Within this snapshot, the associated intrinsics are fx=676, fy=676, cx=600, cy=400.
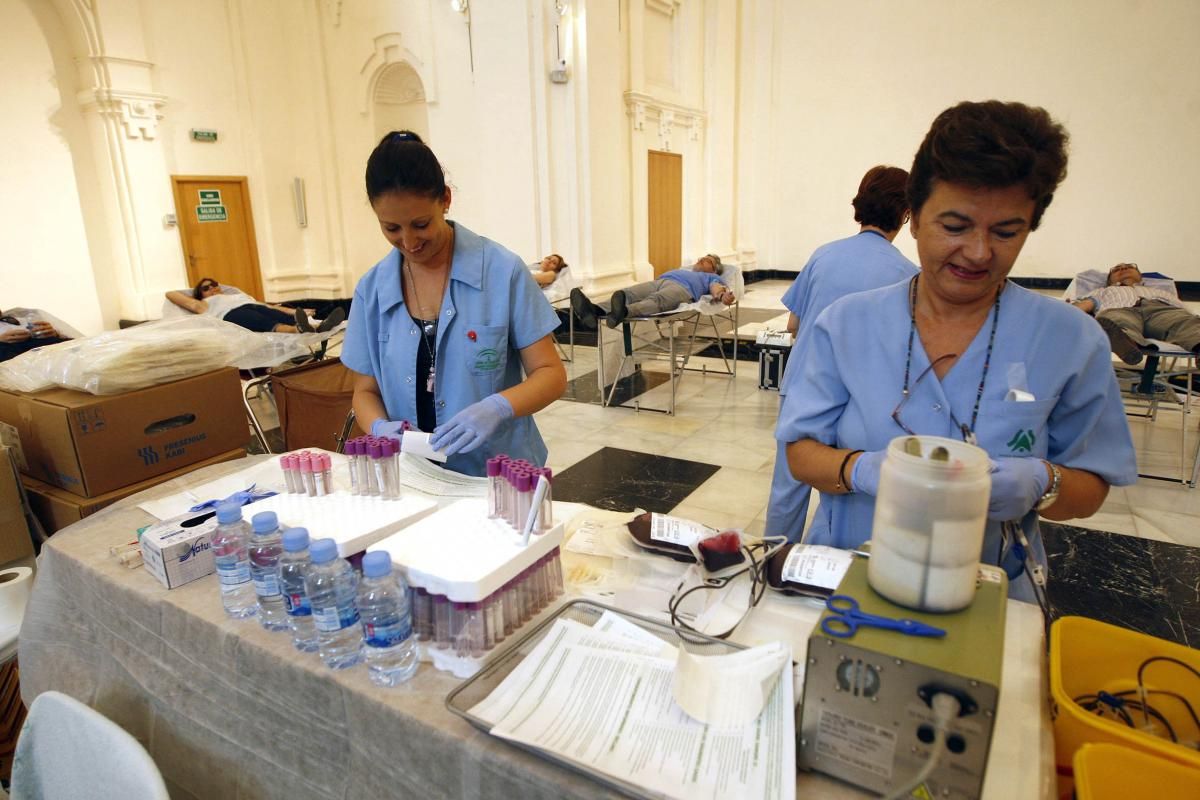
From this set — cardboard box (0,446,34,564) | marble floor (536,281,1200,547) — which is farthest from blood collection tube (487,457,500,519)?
marble floor (536,281,1200,547)

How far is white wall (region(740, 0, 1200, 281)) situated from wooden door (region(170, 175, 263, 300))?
7.04 metres

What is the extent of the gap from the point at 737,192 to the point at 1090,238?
453cm

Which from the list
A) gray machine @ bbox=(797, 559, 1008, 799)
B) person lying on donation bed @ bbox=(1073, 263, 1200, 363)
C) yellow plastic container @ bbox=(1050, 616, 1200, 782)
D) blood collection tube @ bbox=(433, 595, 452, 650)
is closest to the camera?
gray machine @ bbox=(797, 559, 1008, 799)

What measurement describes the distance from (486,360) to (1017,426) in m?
1.14

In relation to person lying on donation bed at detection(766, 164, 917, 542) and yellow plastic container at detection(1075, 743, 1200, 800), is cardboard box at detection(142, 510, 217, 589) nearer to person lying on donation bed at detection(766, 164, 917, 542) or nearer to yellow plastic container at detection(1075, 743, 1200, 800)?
yellow plastic container at detection(1075, 743, 1200, 800)

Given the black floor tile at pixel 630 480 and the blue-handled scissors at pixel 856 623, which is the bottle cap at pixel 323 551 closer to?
the blue-handled scissors at pixel 856 623

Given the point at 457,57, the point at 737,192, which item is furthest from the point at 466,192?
the point at 737,192

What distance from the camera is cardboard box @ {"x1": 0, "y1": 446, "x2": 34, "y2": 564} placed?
6.24ft

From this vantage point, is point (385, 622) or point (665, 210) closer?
point (385, 622)

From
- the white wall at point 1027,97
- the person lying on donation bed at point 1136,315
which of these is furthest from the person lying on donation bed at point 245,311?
the white wall at point 1027,97

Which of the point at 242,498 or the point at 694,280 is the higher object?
the point at 694,280

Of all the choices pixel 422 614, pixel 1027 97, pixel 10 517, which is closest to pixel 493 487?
pixel 422 614

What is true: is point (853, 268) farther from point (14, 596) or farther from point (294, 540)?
point (14, 596)

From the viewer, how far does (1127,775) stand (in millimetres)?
785
